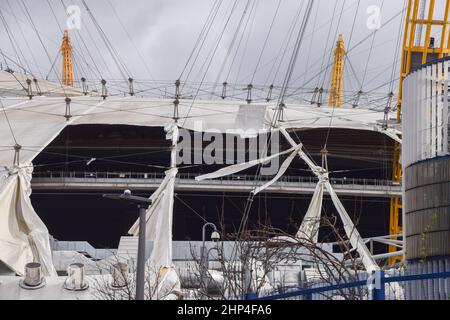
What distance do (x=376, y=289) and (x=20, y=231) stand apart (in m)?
37.7

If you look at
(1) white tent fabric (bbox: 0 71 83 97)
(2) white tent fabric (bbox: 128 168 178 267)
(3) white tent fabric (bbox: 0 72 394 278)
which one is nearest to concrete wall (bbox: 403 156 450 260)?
(2) white tent fabric (bbox: 128 168 178 267)

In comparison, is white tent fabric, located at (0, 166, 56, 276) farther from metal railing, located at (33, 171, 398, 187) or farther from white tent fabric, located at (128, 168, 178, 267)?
metal railing, located at (33, 171, 398, 187)

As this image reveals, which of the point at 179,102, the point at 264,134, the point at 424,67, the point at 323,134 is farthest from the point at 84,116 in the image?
the point at 424,67

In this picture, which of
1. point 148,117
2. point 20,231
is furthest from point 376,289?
point 148,117

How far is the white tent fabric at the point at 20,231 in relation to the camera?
48.3m

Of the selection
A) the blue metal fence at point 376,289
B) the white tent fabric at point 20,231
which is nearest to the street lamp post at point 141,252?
the blue metal fence at point 376,289

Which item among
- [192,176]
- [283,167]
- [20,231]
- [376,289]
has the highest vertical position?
[192,176]

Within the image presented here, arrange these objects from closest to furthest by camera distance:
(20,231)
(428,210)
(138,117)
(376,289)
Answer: (376,289)
(428,210)
(20,231)
(138,117)

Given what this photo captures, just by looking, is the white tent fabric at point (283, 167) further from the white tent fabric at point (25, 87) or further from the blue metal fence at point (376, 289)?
the blue metal fence at point (376, 289)

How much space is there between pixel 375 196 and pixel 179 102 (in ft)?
44.5

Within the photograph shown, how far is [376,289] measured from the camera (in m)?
15.3

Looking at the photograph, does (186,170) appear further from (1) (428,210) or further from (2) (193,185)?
(1) (428,210)
